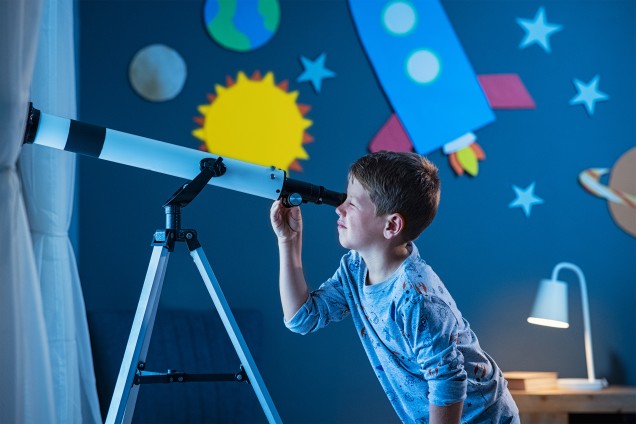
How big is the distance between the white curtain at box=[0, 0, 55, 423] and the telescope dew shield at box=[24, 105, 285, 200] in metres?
0.07

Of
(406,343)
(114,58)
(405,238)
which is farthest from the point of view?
(114,58)

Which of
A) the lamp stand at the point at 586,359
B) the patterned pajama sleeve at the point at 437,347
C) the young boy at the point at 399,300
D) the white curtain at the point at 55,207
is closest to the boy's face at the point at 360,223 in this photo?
the young boy at the point at 399,300

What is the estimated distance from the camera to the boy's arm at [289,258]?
1.89 metres

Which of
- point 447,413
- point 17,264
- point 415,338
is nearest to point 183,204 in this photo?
point 17,264

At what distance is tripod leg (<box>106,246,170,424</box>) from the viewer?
5.58 feet

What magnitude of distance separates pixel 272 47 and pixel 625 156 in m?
1.51

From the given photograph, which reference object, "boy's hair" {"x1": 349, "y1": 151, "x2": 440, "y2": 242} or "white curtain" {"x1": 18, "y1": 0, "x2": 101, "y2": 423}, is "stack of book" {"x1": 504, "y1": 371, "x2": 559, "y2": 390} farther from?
"white curtain" {"x1": 18, "y1": 0, "x2": 101, "y2": 423}

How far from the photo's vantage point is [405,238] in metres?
1.86

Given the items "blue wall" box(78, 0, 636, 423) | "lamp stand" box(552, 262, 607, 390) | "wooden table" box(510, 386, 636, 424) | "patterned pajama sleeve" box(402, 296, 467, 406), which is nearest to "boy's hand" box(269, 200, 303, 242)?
"patterned pajama sleeve" box(402, 296, 467, 406)

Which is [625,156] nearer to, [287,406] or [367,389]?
[367,389]

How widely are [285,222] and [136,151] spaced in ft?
1.31

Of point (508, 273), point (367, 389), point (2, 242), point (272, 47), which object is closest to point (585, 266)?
point (508, 273)

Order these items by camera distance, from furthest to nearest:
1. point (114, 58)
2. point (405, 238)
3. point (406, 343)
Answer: point (114, 58) < point (405, 238) < point (406, 343)

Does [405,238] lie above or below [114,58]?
below
